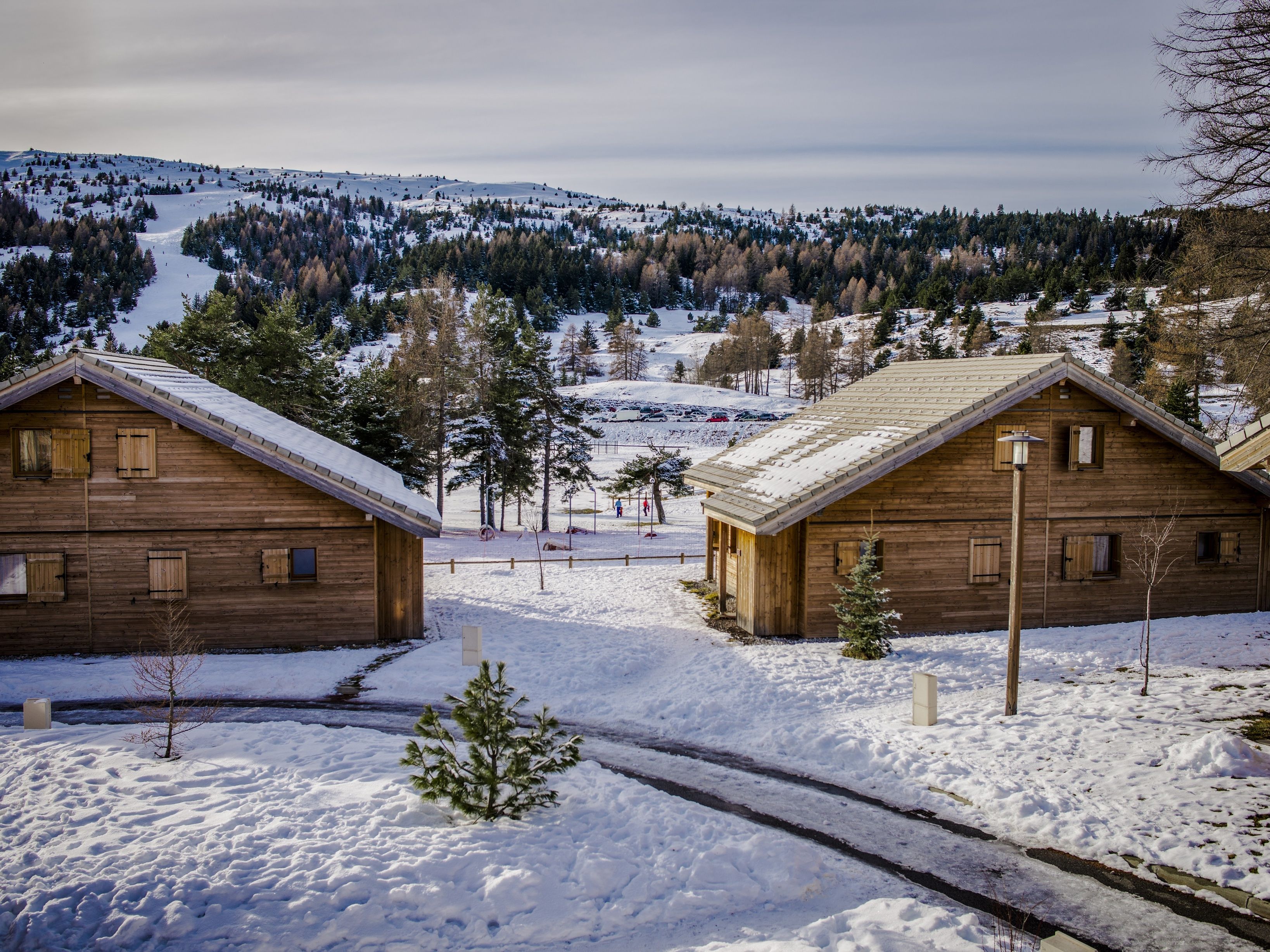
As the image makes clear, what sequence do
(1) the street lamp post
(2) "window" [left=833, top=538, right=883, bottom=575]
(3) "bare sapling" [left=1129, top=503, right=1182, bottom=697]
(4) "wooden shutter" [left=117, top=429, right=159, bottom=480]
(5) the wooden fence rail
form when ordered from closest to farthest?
(1) the street lamp post → (4) "wooden shutter" [left=117, top=429, right=159, bottom=480] → (2) "window" [left=833, top=538, right=883, bottom=575] → (3) "bare sapling" [left=1129, top=503, right=1182, bottom=697] → (5) the wooden fence rail

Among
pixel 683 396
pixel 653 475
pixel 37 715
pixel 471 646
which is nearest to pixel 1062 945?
pixel 471 646

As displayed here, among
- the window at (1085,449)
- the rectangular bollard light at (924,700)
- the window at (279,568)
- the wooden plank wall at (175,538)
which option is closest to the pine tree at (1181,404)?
the window at (1085,449)

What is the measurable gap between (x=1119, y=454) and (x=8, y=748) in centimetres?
2469

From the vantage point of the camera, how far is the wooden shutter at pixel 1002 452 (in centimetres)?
2119

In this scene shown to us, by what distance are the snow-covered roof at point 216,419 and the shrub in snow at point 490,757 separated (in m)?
10.8

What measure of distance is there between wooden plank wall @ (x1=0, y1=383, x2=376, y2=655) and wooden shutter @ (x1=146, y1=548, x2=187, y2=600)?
15 centimetres

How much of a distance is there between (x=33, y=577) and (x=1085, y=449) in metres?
26.4

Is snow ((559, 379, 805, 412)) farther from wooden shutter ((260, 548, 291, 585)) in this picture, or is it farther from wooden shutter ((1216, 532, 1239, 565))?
wooden shutter ((260, 548, 291, 585))

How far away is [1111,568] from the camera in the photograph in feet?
74.0

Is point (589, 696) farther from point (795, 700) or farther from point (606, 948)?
point (606, 948)

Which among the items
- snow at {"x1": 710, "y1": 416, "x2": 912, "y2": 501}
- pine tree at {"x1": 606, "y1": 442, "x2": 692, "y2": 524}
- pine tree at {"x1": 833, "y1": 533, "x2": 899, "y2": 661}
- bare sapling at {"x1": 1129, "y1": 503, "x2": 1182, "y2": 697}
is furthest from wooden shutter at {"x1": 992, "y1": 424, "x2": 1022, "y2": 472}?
pine tree at {"x1": 606, "y1": 442, "x2": 692, "y2": 524}

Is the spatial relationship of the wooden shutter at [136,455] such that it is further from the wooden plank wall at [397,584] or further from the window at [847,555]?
the window at [847,555]

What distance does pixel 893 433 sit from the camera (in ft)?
69.1

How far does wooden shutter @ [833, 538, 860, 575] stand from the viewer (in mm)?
20469
